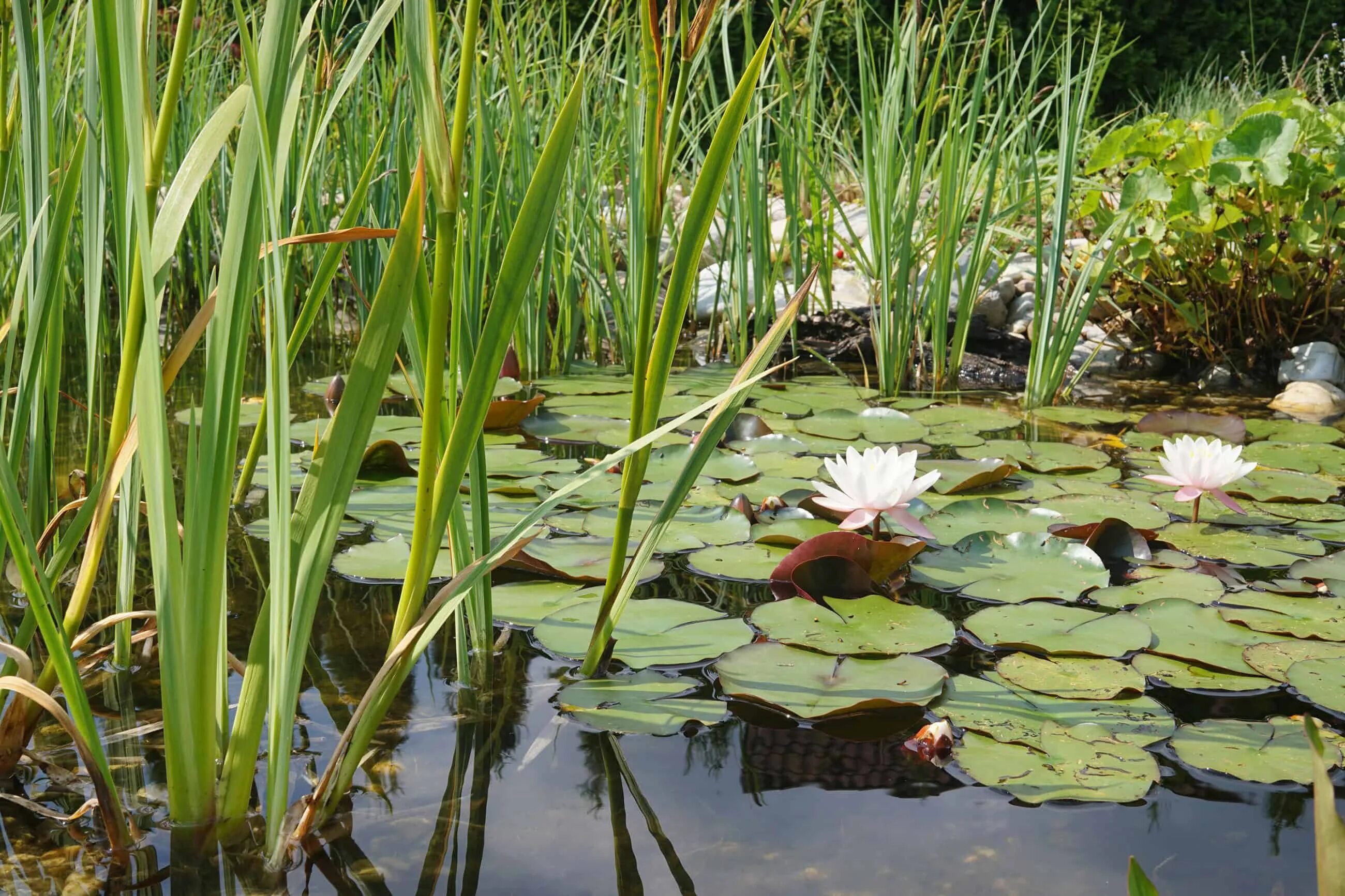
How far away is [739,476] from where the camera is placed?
1.89 metres

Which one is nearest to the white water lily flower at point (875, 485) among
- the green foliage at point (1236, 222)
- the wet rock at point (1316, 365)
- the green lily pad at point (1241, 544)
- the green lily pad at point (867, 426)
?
the green lily pad at point (1241, 544)

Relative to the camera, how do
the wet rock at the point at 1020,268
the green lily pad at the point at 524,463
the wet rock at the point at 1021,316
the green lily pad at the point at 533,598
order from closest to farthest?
the green lily pad at the point at 533,598, the green lily pad at the point at 524,463, the wet rock at the point at 1021,316, the wet rock at the point at 1020,268

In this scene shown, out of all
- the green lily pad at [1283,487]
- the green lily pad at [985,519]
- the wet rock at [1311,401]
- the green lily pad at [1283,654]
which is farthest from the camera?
the wet rock at [1311,401]

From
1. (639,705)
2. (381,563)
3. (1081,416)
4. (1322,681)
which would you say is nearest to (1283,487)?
(1081,416)

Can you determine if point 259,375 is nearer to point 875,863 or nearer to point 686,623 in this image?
point 686,623

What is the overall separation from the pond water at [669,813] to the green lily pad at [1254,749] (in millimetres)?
12

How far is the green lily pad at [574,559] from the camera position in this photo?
1.41 m

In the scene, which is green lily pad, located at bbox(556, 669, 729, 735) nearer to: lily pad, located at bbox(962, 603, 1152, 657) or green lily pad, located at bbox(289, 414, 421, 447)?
lily pad, located at bbox(962, 603, 1152, 657)

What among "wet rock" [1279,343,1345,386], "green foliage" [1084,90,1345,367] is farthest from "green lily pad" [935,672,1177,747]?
"wet rock" [1279,343,1345,386]

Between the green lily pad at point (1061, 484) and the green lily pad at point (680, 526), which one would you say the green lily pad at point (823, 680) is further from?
the green lily pad at point (1061, 484)

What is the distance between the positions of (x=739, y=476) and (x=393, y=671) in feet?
3.67

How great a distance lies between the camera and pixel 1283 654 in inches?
47.3

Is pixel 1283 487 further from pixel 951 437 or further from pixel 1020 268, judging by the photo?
pixel 1020 268

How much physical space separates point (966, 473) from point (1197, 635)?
694 millimetres
